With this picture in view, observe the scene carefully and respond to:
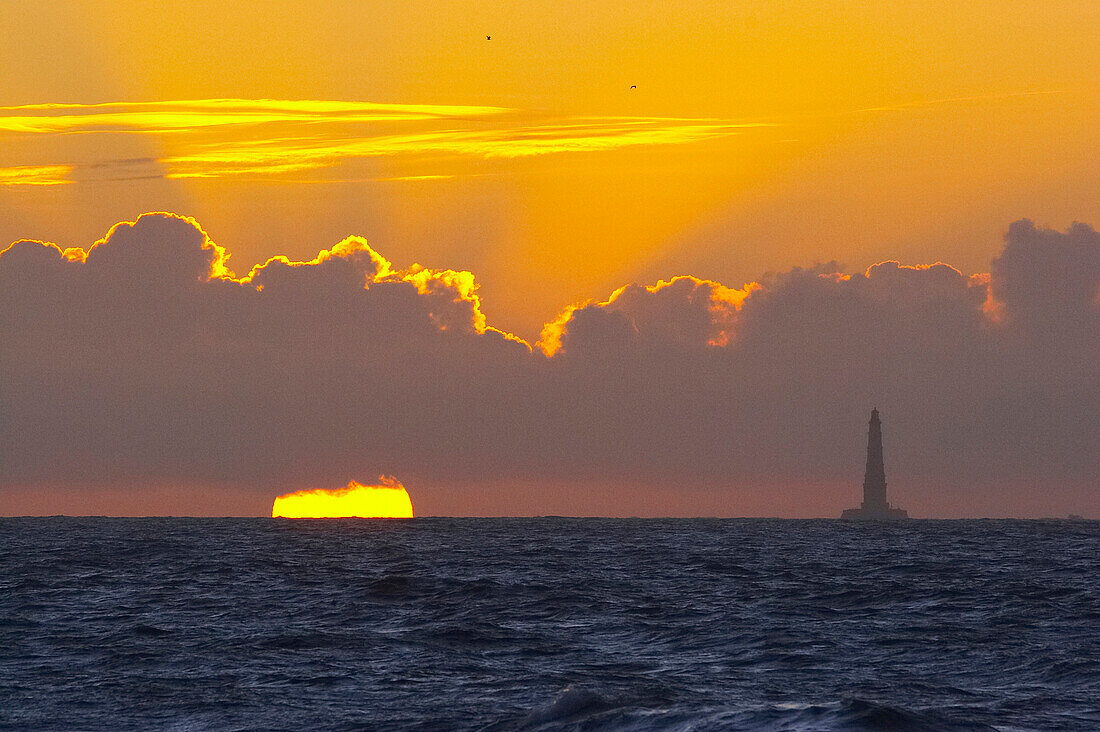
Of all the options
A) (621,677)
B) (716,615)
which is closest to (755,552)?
(716,615)

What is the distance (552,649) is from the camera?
48031 millimetres

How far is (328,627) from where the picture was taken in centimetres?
5516

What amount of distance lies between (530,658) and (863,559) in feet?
223

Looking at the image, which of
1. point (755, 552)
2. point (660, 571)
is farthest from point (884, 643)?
point (755, 552)

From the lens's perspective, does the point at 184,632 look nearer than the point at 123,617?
Yes

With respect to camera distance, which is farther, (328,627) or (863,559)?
(863,559)

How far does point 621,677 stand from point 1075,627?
1940 cm

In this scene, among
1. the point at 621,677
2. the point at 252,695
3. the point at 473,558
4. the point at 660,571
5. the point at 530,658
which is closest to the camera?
the point at 252,695

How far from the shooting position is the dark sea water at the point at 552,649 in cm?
3534

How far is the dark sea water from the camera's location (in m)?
35.3

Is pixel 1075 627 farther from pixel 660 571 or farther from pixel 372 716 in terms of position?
pixel 660 571

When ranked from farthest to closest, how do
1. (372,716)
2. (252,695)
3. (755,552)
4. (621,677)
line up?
(755,552)
(621,677)
(252,695)
(372,716)

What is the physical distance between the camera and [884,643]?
49.4 m

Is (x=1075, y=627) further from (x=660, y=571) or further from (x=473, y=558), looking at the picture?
(x=473, y=558)
